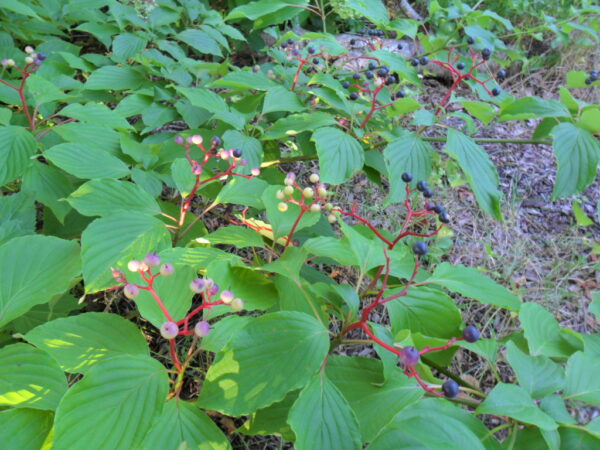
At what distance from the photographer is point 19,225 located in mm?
1248

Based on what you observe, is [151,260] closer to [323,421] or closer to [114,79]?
[323,421]

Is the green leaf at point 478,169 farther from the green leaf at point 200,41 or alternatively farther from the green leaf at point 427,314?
the green leaf at point 200,41

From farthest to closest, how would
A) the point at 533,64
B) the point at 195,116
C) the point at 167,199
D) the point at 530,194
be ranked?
the point at 533,64
the point at 530,194
the point at 167,199
the point at 195,116

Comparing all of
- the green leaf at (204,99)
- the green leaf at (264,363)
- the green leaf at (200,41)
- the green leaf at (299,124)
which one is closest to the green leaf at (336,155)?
the green leaf at (299,124)

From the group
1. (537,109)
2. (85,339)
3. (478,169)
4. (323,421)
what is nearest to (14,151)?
(85,339)

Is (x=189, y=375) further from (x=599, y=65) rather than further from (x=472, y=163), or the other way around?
(x=599, y=65)

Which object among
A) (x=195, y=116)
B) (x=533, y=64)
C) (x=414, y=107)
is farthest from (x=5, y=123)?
(x=533, y=64)

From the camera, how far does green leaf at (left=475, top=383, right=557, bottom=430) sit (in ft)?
2.58

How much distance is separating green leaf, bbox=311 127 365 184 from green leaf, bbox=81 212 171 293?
0.61m

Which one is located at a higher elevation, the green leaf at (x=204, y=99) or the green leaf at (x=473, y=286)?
the green leaf at (x=204, y=99)

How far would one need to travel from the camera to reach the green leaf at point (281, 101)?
1709mm

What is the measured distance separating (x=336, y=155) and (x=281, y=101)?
0.39m

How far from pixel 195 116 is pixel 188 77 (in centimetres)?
25

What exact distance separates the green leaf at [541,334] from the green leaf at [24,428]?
3.63ft
